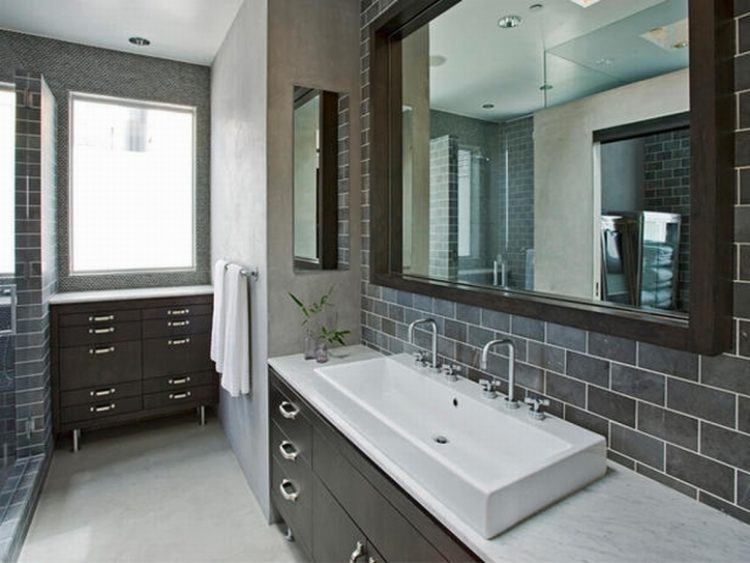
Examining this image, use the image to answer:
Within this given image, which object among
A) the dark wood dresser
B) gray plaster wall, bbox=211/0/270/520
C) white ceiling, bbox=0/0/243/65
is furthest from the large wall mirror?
the dark wood dresser

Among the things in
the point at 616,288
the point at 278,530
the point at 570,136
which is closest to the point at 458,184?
the point at 570,136

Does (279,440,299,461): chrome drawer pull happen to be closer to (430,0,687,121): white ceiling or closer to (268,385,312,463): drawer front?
(268,385,312,463): drawer front

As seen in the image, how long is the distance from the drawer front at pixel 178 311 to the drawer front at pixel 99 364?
223mm

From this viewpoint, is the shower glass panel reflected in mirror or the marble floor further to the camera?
the marble floor

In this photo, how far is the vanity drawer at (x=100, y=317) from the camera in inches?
121

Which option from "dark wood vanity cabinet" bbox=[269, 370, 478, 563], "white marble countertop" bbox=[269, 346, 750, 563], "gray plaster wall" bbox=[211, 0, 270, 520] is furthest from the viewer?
"gray plaster wall" bbox=[211, 0, 270, 520]

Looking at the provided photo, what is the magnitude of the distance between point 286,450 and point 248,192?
135 centimetres

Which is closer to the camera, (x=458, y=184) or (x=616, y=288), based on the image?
(x=616, y=288)

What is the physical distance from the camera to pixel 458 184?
1995mm

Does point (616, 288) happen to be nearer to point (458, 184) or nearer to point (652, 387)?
point (652, 387)

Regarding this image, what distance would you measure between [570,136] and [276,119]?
1368mm

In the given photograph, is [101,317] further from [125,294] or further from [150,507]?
[150,507]

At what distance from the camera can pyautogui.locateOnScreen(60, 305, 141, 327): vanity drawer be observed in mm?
3070

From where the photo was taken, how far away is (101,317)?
316 centimetres
